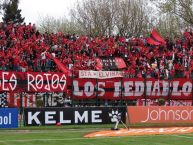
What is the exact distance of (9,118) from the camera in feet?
72.8

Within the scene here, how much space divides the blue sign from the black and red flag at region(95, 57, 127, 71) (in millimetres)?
11201

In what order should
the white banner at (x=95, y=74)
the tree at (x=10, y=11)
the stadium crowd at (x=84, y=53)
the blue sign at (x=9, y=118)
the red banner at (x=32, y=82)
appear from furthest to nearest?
the tree at (x=10, y=11), the stadium crowd at (x=84, y=53), the white banner at (x=95, y=74), the red banner at (x=32, y=82), the blue sign at (x=9, y=118)

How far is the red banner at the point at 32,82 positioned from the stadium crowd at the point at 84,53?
2402 millimetres

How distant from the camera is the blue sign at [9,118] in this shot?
72.1ft

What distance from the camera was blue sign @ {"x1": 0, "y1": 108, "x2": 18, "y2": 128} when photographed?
22.0m

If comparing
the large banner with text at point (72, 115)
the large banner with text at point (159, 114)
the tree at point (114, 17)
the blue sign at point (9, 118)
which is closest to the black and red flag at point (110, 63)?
the large banner with text at point (159, 114)

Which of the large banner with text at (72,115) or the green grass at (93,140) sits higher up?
the large banner with text at (72,115)

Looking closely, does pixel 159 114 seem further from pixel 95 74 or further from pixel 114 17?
pixel 114 17

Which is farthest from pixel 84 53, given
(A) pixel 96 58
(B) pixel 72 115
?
(B) pixel 72 115

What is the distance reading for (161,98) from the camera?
2836cm

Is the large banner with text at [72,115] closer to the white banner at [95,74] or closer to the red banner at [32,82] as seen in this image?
the red banner at [32,82]

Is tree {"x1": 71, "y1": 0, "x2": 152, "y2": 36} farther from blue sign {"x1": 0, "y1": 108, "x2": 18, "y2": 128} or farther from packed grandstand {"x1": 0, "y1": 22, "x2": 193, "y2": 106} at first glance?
blue sign {"x1": 0, "y1": 108, "x2": 18, "y2": 128}

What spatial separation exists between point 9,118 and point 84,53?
1282cm

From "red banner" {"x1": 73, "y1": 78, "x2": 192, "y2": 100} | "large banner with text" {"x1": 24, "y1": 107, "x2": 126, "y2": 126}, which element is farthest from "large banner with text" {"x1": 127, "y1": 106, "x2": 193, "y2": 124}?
"red banner" {"x1": 73, "y1": 78, "x2": 192, "y2": 100}
